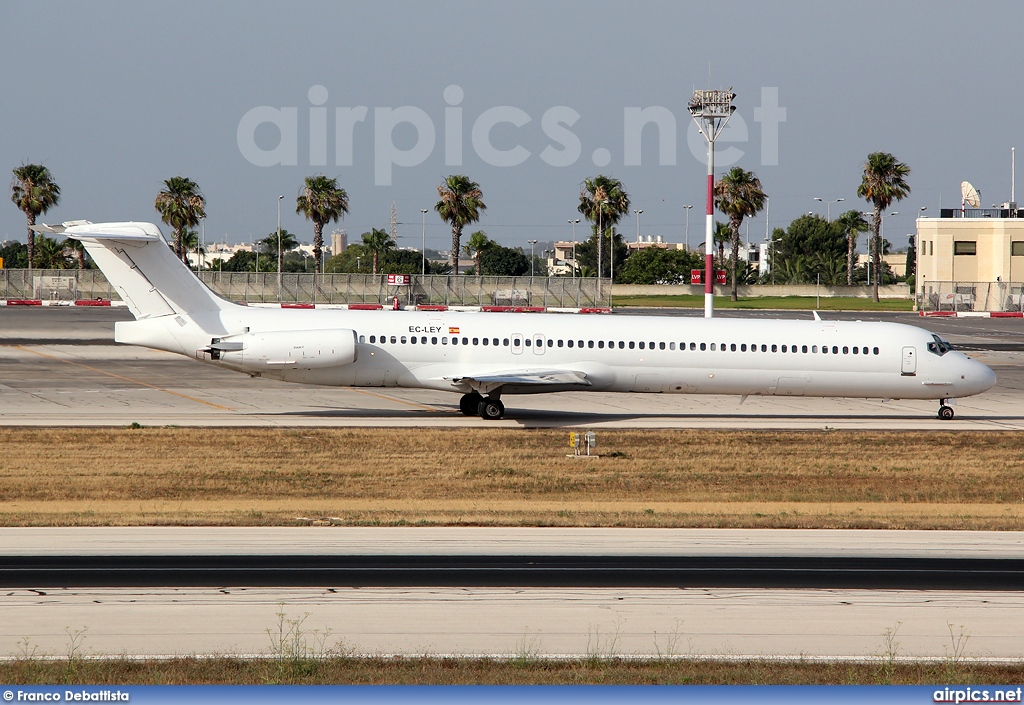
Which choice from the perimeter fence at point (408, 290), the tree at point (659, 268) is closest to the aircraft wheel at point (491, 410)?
the perimeter fence at point (408, 290)

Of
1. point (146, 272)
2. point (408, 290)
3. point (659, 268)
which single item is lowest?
point (408, 290)

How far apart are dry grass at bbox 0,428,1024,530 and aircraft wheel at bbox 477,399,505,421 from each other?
2312 millimetres

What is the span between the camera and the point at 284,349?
29.8 metres

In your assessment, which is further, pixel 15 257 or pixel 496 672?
pixel 15 257

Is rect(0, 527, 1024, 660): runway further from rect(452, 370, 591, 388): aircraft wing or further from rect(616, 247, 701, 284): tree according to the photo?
rect(616, 247, 701, 284): tree

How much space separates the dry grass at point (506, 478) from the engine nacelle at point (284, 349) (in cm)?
239

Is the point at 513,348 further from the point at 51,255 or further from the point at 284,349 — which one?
the point at 51,255

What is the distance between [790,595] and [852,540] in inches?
Result: 170

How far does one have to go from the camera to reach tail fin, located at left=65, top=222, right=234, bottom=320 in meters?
29.3

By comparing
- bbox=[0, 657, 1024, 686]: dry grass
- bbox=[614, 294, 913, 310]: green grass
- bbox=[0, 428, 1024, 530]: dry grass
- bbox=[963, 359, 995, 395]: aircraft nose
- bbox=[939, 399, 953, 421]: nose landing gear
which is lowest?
bbox=[0, 428, 1024, 530]: dry grass

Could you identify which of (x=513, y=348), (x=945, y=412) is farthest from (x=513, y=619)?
(x=945, y=412)

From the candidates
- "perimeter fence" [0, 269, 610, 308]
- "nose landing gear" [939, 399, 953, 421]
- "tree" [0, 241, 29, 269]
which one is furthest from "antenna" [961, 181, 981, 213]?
"tree" [0, 241, 29, 269]

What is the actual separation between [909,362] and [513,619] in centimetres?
2245

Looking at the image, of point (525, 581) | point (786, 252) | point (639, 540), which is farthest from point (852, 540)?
point (786, 252)
